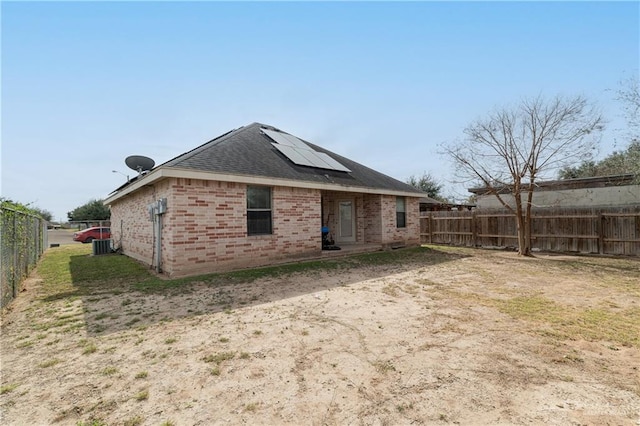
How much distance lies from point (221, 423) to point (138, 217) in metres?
11.0

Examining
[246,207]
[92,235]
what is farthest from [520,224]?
[92,235]

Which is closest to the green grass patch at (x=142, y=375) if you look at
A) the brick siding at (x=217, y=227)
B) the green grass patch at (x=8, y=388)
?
the green grass patch at (x=8, y=388)

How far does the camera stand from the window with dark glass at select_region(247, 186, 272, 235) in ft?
29.9

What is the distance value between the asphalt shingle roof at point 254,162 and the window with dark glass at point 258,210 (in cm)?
61

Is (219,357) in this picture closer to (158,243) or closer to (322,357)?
(322,357)

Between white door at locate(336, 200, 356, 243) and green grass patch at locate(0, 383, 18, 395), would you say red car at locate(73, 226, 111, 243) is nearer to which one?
white door at locate(336, 200, 356, 243)

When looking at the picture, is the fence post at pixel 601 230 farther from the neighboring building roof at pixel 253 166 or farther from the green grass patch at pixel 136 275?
the neighboring building roof at pixel 253 166

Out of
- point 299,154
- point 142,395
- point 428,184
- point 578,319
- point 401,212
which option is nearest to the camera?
point 142,395

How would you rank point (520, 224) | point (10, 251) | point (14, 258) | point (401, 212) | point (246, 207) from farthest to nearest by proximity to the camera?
point (401, 212) → point (520, 224) → point (246, 207) → point (14, 258) → point (10, 251)

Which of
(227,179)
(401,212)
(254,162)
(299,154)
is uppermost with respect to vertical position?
(299,154)

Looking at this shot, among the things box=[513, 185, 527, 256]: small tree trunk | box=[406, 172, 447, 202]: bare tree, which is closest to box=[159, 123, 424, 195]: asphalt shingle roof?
box=[513, 185, 527, 256]: small tree trunk

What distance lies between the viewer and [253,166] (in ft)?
30.7

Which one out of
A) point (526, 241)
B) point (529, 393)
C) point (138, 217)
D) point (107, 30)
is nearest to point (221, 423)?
point (529, 393)

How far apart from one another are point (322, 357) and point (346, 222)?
1150 centimetres
